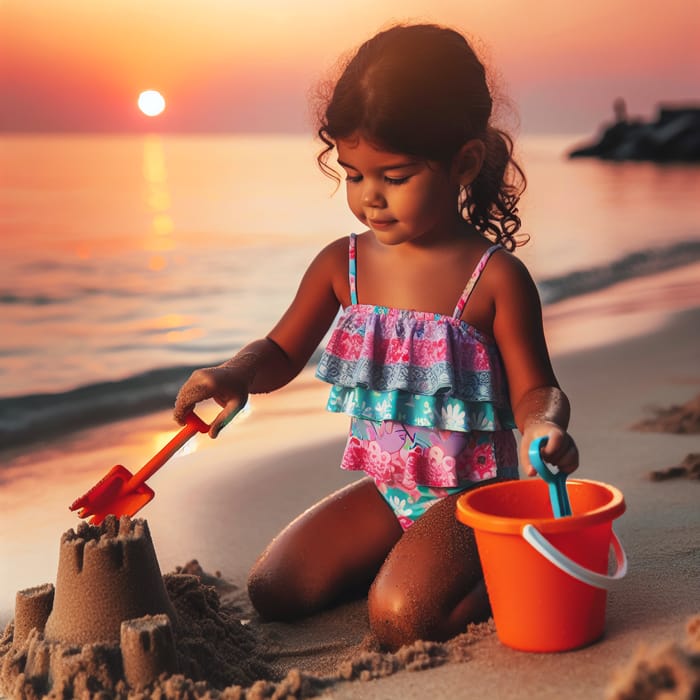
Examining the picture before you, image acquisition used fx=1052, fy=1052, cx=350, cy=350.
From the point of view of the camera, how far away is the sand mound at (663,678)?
1.05 meters

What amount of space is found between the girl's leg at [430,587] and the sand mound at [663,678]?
0.71 metres

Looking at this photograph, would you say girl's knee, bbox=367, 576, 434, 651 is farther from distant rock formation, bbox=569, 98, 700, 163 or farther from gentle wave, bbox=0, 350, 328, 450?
distant rock formation, bbox=569, 98, 700, 163

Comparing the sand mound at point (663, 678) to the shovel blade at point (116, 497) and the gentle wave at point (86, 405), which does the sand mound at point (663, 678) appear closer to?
the shovel blade at point (116, 497)

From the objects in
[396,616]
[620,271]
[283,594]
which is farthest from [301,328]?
[620,271]

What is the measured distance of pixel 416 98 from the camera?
1880mm

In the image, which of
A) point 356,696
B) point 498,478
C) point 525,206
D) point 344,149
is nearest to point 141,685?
point 356,696

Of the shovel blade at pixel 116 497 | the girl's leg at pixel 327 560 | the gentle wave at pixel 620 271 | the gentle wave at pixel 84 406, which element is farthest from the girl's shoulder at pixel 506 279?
the gentle wave at pixel 620 271

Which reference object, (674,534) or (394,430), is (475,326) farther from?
(674,534)

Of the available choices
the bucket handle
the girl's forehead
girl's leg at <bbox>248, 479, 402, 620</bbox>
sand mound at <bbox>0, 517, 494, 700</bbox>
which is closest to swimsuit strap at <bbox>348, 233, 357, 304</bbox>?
the girl's forehead

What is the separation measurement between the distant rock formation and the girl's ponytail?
19232 millimetres

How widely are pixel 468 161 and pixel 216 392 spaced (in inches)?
25.2

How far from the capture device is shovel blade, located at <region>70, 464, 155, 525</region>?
1799 mm

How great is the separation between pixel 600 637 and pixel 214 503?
1.43 meters

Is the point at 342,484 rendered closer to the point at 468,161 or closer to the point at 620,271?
the point at 468,161
